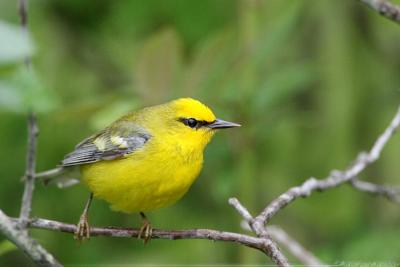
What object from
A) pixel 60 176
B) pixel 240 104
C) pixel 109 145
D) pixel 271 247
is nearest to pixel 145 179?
pixel 109 145

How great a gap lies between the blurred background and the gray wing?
13cm

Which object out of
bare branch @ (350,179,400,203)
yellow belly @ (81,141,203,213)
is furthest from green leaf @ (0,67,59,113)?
bare branch @ (350,179,400,203)

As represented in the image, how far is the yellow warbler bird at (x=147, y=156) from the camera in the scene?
384 cm

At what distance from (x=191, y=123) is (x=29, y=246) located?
7.53ft

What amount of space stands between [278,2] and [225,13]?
2.34 feet

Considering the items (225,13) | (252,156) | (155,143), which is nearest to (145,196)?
(155,143)

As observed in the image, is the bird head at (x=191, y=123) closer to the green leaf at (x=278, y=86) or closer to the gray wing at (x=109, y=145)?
the gray wing at (x=109, y=145)

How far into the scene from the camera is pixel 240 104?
4539mm

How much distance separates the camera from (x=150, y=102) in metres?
4.11

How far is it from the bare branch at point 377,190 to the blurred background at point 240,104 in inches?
20.8

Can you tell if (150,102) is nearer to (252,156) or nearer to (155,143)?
(155,143)

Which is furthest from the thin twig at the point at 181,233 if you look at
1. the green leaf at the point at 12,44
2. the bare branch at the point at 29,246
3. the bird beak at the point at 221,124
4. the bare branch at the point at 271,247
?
the bird beak at the point at 221,124

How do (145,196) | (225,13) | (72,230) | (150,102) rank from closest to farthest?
(72,230), (145,196), (150,102), (225,13)

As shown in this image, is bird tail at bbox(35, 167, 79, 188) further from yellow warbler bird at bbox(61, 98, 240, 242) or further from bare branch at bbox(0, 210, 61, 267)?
bare branch at bbox(0, 210, 61, 267)
